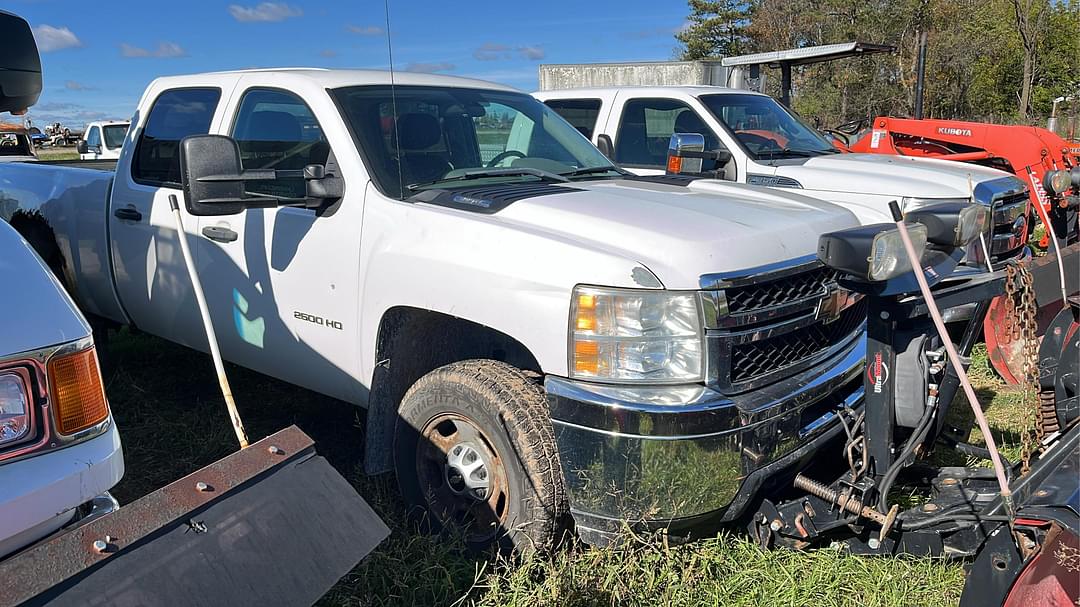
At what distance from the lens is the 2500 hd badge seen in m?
3.55

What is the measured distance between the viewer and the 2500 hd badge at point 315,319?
11.6 feet

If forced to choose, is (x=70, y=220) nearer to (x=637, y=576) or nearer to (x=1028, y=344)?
(x=637, y=576)

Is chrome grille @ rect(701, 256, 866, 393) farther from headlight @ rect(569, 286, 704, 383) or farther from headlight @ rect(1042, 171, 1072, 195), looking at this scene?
headlight @ rect(1042, 171, 1072, 195)

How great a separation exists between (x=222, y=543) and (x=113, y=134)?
18.3 meters

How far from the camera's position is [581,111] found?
24.3ft

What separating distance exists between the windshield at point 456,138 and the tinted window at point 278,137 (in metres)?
0.22

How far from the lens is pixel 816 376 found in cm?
304

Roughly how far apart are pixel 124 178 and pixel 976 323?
4354 millimetres

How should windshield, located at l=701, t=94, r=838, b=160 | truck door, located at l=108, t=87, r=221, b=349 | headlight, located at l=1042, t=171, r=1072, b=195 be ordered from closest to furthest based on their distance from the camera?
truck door, located at l=108, t=87, r=221, b=349
headlight, located at l=1042, t=171, r=1072, b=195
windshield, located at l=701, t=94, r=838, b=160

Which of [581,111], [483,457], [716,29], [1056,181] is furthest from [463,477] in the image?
[716,29]

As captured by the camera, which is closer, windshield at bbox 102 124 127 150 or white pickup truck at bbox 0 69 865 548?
white pickup truck at bbox 0 69 865 548

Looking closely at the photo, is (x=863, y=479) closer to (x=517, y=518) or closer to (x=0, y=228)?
(x=517, y=518)

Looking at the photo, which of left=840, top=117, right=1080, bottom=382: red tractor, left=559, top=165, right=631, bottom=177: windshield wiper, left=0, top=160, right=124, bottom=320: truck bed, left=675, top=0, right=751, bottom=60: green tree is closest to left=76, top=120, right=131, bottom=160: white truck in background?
left=0, top=160, right=124, bottom=320: truck bed

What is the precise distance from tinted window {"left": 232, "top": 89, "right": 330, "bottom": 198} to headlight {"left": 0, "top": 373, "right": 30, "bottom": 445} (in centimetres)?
189
